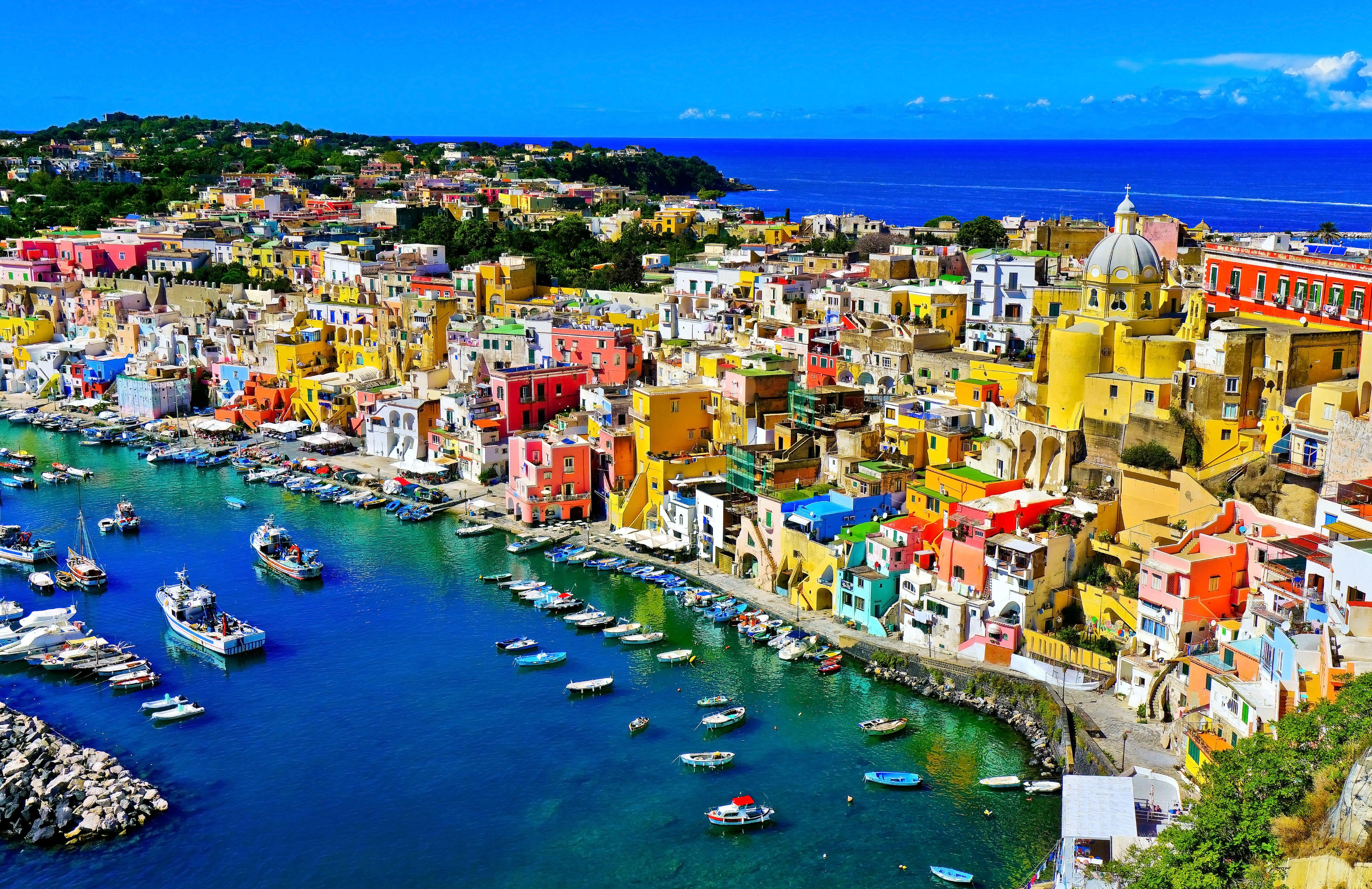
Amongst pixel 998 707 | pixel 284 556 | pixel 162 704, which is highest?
pixel 284 556

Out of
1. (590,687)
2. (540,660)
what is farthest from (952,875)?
(540,660)

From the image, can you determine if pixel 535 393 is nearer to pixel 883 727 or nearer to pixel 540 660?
pixel 540 660

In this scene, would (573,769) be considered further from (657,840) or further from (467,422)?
(467,422)

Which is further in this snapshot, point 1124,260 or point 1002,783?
point 1124,260

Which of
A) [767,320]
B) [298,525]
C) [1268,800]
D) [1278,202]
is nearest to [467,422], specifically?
[298,525]

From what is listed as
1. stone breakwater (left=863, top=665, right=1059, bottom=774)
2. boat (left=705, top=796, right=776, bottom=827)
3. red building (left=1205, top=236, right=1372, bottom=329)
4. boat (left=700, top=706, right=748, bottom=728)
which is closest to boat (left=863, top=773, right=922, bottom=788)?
boat (left=705, top=796, right=776, bottom=827)

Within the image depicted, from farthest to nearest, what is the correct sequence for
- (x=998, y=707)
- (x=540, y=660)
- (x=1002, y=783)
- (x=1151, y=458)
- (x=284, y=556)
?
1. (x=284, y=556)
2. (x=1151, y=458)
3. (x=540, y=660)
4. (x=998, y=707)
5. (x=1002, y=783)
